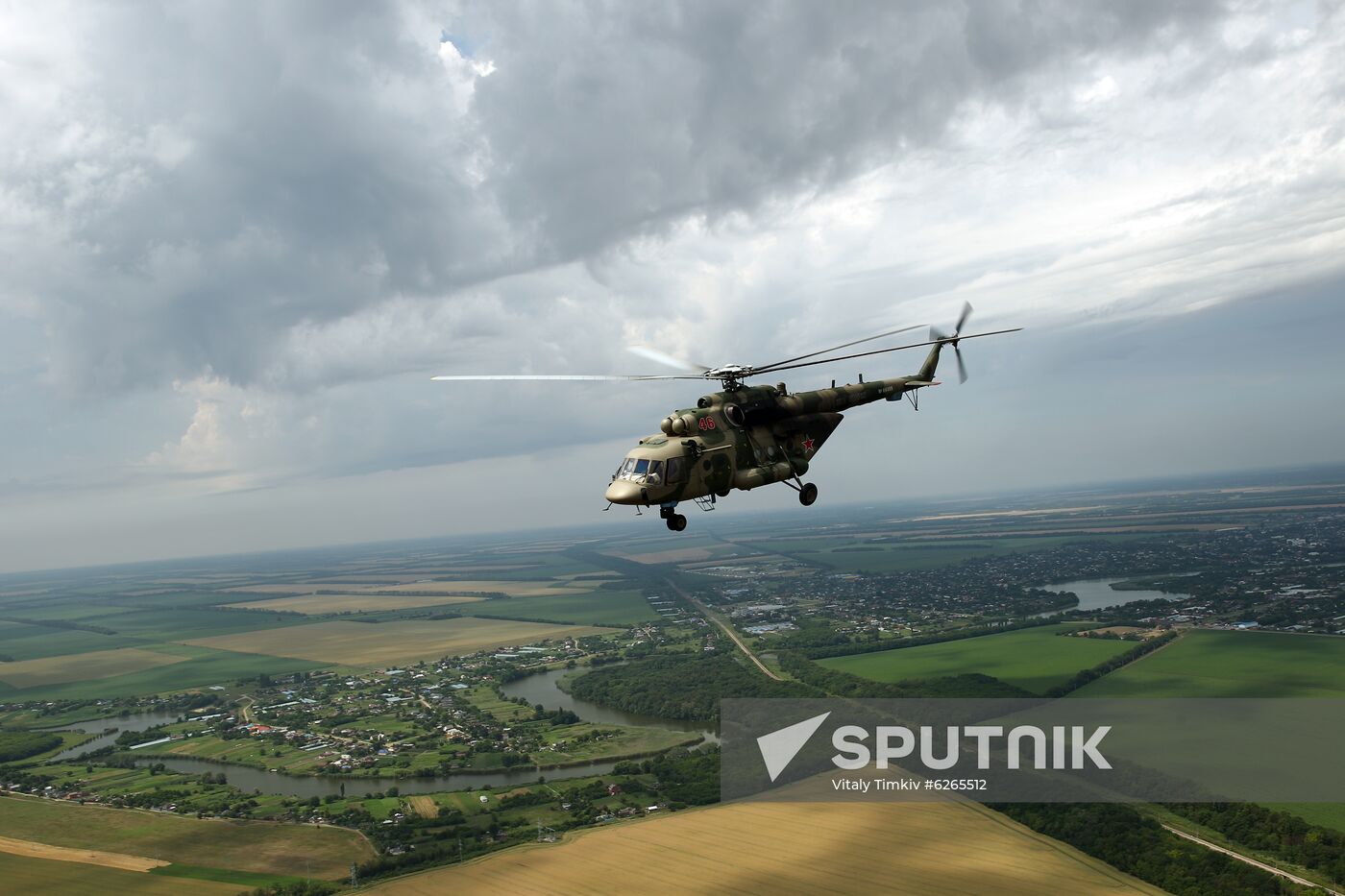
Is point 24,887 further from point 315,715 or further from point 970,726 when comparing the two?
point 970,726

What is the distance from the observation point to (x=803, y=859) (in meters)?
71.2

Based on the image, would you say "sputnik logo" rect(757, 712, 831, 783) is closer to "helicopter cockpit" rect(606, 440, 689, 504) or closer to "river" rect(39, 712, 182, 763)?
"helicopter cockpit" rect(606, 440, 689, 504)

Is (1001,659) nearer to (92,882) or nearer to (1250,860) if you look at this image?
(1250,860)

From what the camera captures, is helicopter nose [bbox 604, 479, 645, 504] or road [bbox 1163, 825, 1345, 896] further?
road [bbox 1163, 825, 1345, 896]

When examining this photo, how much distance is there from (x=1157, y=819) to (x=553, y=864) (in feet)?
194

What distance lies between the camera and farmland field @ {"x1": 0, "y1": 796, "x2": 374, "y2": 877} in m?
86.2

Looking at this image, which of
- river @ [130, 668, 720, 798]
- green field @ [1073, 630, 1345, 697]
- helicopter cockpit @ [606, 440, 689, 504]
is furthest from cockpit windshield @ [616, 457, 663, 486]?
green field @ [1073, 630, 1345, 697]

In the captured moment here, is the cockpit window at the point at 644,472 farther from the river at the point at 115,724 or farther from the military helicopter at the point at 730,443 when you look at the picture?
the river at the point at 115,724

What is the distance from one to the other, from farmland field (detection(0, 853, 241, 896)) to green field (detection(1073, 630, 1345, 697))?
117770mm

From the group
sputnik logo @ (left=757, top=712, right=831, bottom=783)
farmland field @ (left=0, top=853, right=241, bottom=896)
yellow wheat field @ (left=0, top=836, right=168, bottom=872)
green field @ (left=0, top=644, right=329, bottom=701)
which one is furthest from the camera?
green field @ (left=0, top=644, right=329, bottom=701)

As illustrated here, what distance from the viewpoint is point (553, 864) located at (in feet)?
255

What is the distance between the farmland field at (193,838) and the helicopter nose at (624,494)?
73.8 metres

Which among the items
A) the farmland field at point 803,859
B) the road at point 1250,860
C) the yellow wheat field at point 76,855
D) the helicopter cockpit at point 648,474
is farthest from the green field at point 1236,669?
the yellow wheat field at point 76,855

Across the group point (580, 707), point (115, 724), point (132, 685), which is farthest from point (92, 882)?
point (132, 685)
